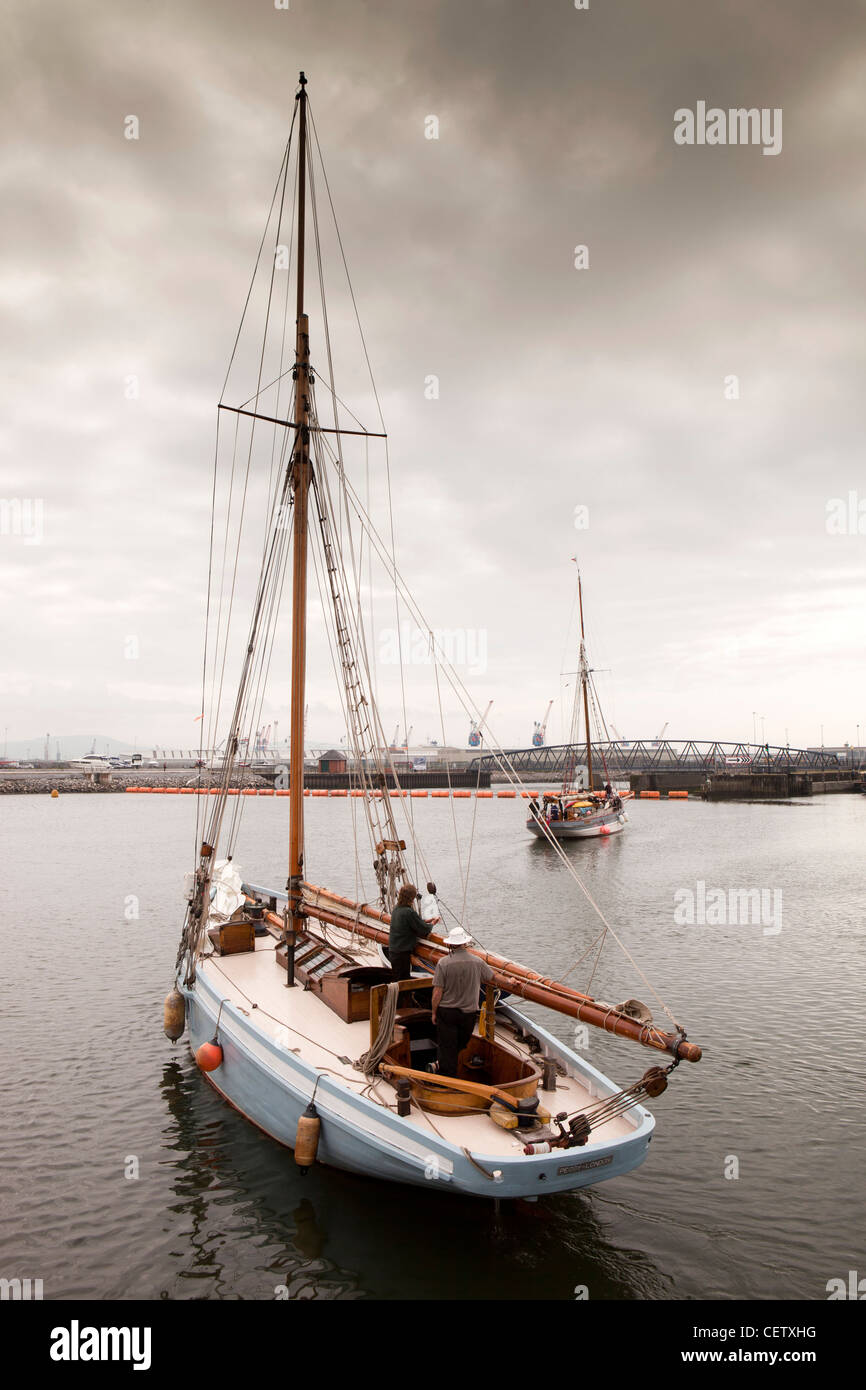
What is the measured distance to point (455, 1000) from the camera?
9898mm

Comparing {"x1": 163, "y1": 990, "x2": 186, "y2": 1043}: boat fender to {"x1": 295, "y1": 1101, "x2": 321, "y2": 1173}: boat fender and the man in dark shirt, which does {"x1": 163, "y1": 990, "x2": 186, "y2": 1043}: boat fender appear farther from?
{"x1": 295, "y1": 1101, "x2": 321, "y2": 1173}: boat fender

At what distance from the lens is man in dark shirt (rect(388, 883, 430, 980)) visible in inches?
484

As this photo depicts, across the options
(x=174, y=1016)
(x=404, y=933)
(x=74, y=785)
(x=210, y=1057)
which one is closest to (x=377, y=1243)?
(x=404, y=933)

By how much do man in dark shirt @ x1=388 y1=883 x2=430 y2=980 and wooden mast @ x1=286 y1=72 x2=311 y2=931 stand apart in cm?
355

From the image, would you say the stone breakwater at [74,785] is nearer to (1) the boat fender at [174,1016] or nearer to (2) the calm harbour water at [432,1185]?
(2) the calm harbour water at [432,1185]

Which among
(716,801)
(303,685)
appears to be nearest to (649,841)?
(303,685)

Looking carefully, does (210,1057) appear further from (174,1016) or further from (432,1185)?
(432,1185)

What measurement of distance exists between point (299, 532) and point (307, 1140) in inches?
457

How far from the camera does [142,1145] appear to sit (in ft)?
40.6

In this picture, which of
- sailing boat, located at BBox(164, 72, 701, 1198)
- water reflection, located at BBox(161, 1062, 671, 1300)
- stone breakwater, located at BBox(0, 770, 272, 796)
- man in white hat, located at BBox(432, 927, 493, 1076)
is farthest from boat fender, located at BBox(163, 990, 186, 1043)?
stone breakwater, located at BBox(0, 770, 272, 796)
